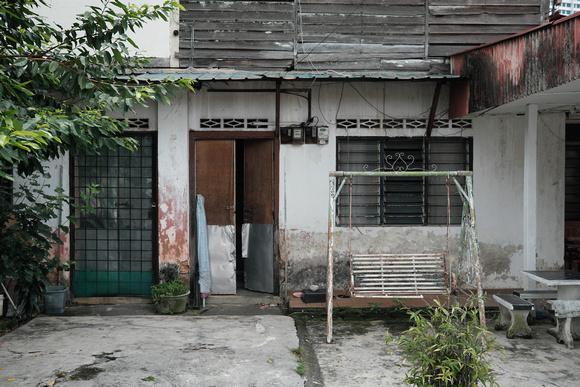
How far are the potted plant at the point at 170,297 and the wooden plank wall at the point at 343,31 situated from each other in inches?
129

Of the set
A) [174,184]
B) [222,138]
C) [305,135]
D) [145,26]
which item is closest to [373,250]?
[305,135]

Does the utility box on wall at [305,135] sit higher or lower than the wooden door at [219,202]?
higher

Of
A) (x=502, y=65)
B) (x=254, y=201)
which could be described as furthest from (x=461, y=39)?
(x=254, y=201)

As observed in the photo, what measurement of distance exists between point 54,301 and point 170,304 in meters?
1.62

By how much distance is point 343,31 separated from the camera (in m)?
7.73

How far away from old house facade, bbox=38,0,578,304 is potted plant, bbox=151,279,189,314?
37 cm

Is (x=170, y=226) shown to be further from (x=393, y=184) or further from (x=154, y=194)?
(x=393, y=184)

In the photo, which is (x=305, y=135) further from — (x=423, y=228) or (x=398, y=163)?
(x=423, y=228)

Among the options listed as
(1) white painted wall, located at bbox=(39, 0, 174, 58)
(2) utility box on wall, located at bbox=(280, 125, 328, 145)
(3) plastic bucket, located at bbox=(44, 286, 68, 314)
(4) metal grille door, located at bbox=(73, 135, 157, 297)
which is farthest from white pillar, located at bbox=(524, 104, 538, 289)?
(3) plastic bucket, located at bbox=(44, 286, 68, 314)

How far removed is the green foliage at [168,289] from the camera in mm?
7125

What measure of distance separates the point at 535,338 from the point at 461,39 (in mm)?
4411

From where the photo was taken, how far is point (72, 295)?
306 inches

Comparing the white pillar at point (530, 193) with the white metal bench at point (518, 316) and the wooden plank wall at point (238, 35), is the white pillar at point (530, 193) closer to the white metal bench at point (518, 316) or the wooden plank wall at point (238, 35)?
the white metal bench at point (518, 316)

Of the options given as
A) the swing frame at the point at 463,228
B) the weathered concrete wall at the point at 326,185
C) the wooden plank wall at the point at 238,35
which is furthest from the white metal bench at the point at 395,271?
the wooden plank wall at the point at 238,35
